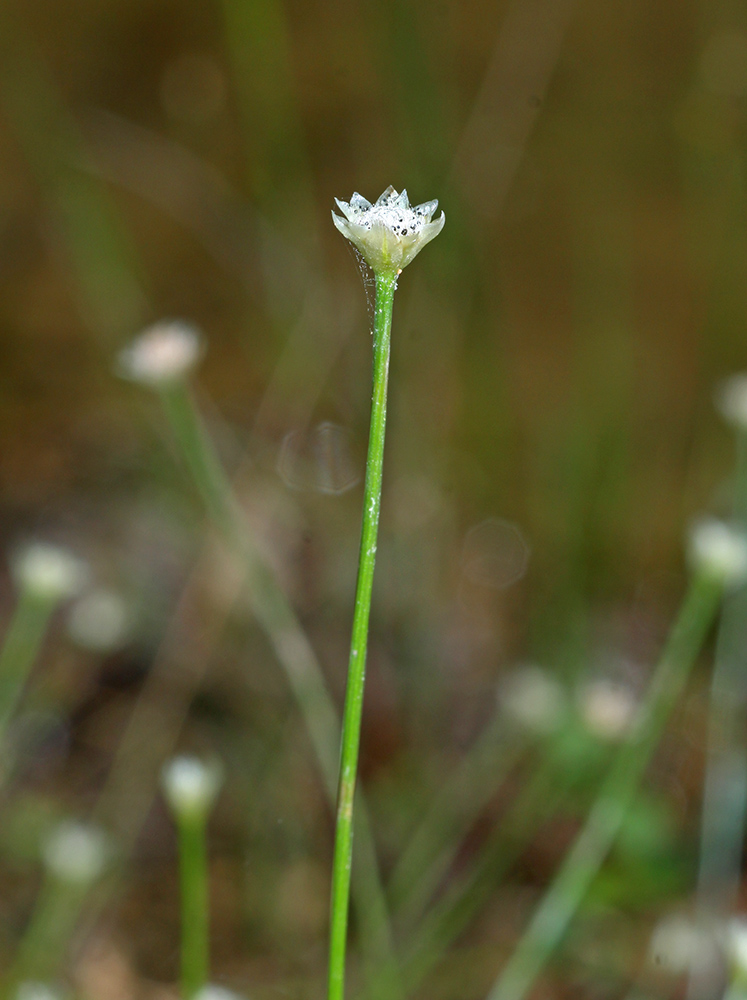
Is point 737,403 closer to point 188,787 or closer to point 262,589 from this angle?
point 262,589

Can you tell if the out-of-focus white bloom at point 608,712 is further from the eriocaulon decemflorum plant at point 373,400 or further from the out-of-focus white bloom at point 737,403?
the eriocaulon decemflorum plant at point 373,400

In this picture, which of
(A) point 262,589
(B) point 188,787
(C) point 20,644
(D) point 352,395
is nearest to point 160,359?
(A) point 262,589

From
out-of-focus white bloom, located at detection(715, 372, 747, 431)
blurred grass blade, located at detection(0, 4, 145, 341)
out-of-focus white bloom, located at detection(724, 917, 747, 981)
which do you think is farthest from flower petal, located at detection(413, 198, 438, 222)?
blurred grass blade, located at detection(0, 4, 145, 341)

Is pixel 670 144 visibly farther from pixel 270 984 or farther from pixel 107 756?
pixel 270 984

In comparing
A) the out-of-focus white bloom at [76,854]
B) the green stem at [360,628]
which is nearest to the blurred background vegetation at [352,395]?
the out-of-focus white bloom at [76,854]

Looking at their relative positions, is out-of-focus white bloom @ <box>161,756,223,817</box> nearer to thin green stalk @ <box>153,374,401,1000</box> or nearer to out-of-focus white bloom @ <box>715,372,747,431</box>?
thin green stalk @ <box>153,374,401,1000</box>

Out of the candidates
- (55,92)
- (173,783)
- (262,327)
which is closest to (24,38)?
(55,92)
